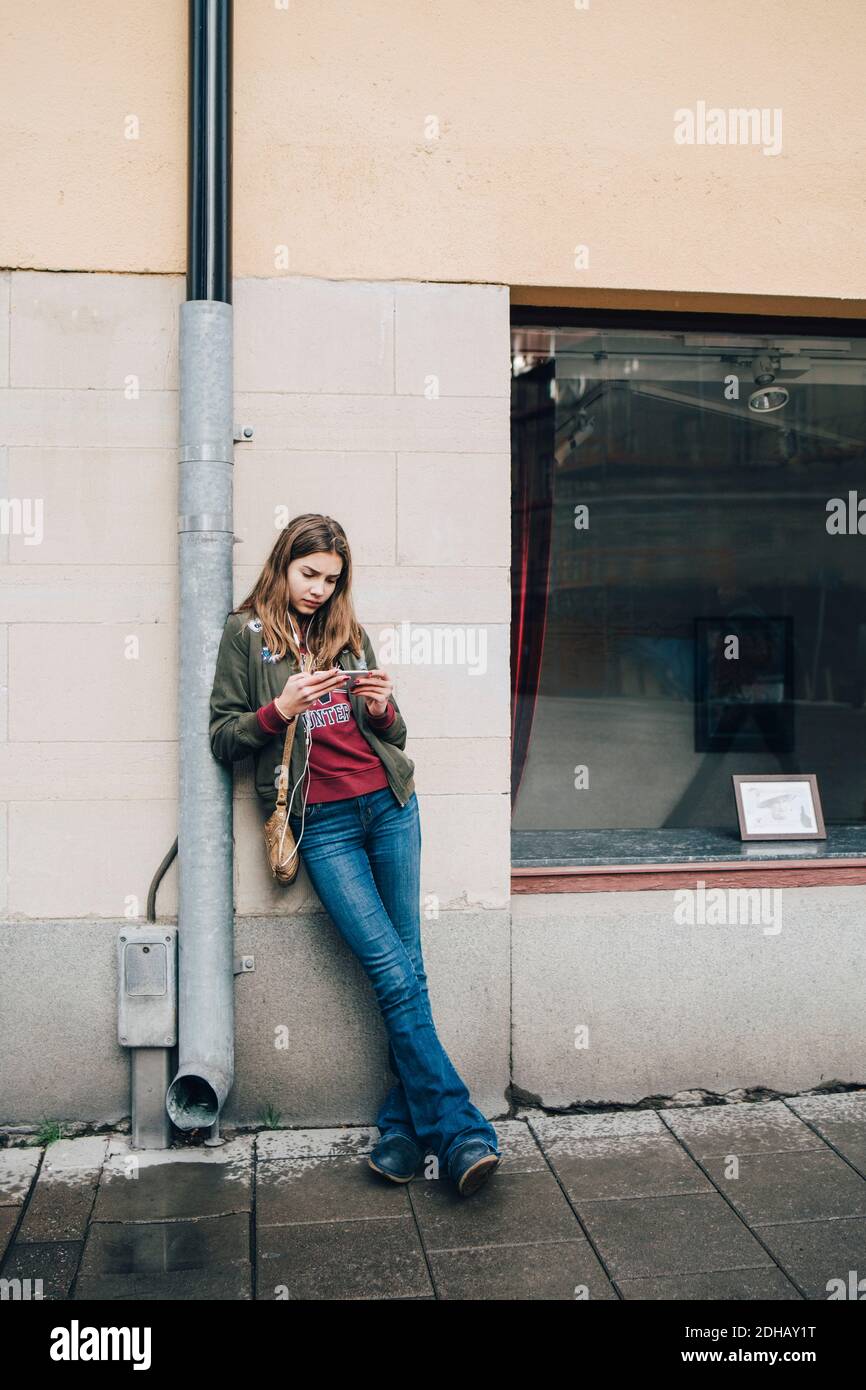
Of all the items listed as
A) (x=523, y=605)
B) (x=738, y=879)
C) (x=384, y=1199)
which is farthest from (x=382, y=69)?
(x=384, y=1199)

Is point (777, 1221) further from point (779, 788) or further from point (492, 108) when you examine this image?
point (492, 108)

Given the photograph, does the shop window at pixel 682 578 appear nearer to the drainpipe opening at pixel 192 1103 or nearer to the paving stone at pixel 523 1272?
the drainpipe opening at pixel 192 1103

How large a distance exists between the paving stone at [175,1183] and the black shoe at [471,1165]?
0.60m

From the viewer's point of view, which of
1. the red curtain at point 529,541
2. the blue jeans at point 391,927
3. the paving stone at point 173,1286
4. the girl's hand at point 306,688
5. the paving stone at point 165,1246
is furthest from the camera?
the red curtain at point 529,541

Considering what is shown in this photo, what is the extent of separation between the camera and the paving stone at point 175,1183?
11.3 feet

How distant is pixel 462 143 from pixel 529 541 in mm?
→ 1452

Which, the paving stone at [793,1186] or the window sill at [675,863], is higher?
the window sill at [675,863]

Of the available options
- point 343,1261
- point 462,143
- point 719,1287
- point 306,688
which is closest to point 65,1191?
point 343,1261

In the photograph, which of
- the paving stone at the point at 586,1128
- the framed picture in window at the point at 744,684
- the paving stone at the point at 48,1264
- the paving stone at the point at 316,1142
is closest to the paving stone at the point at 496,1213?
the paving stone at the point at 586,1128

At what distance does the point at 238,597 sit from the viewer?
3957mm

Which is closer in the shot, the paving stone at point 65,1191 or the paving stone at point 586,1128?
the paving stone at point 65,1191

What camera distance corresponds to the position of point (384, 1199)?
3.53 meters

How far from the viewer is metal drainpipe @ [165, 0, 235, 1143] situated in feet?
12.5
